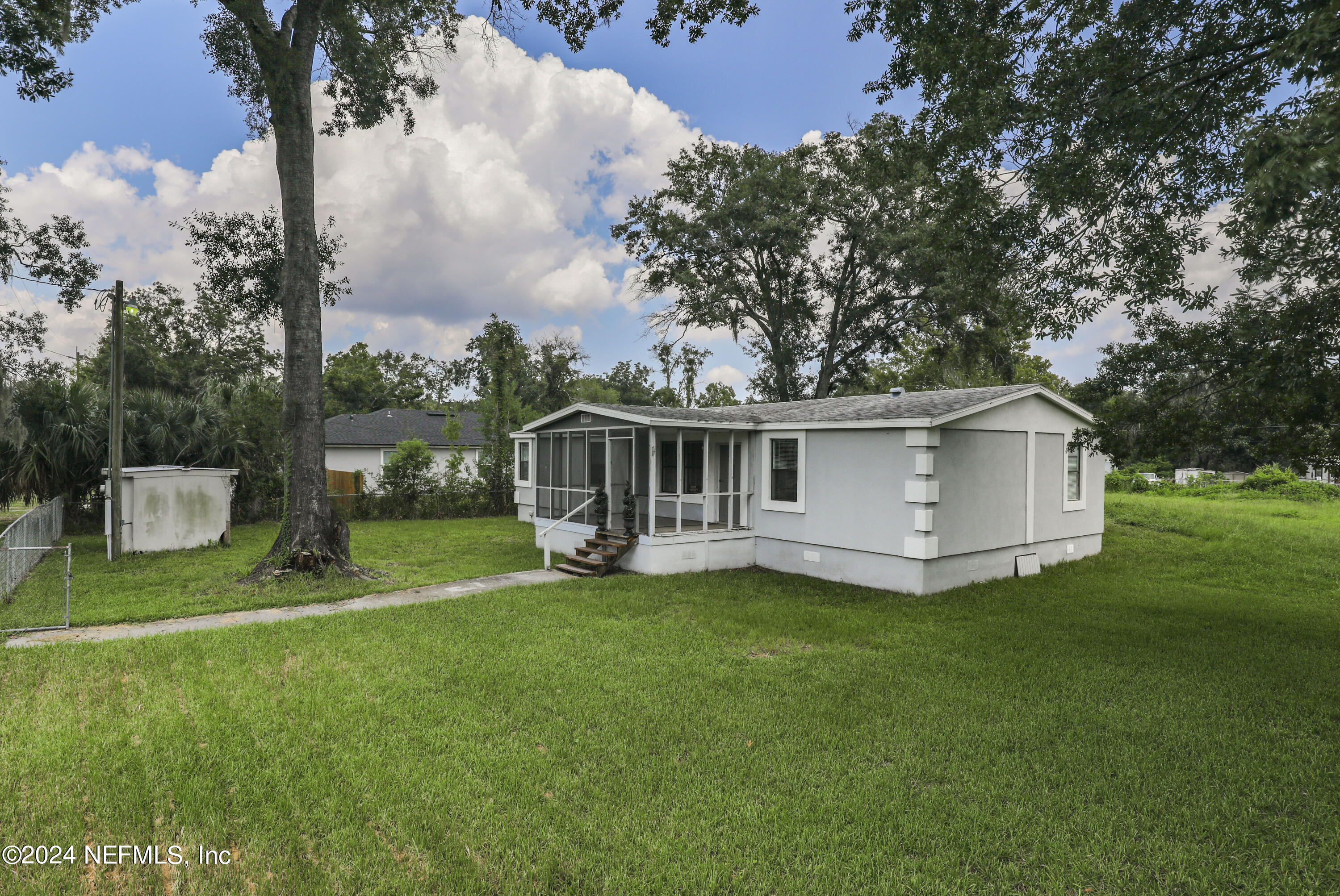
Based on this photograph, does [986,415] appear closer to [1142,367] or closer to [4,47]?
[1142,367]

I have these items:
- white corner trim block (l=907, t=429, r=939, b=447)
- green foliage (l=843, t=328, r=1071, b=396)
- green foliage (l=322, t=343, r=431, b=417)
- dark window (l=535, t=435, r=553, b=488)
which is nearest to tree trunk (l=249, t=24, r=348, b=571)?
dark window (l=535, t=435, r=553, b=488)

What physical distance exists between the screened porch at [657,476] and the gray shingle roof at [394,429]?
41.2 ft

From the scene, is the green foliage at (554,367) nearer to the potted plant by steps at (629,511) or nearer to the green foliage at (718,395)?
the green foliage at (718,395)

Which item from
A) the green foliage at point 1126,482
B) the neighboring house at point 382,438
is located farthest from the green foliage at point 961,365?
the neighboring house at point 382,438

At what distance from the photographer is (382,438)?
26.3m

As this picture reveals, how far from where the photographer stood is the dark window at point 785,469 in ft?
35.4

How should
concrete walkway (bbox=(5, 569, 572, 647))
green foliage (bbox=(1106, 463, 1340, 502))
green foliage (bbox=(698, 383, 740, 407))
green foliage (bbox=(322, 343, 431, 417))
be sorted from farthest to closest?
green foliage (bbox=(698, 383, 740, 407)), green foliage (bbox=(322, 343, 431, 417)), green foliage (bbox=(1106, 463, 1340, 502)), concrete walkway (bbox=(5, 569, 572, 647))

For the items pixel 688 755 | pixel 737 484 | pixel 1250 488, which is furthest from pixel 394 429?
pixel 1250 488

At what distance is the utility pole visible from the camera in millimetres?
11398

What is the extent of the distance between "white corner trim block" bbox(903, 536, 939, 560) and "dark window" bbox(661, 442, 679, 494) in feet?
16.4

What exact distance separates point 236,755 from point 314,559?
648 centimetres

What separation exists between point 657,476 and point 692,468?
1.51 m

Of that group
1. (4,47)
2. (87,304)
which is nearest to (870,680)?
(4,47)

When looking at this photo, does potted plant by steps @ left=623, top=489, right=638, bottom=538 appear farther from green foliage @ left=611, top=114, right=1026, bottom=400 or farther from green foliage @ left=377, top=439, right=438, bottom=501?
green foliage @ left=611, top=114, right=1026, bottom=400
